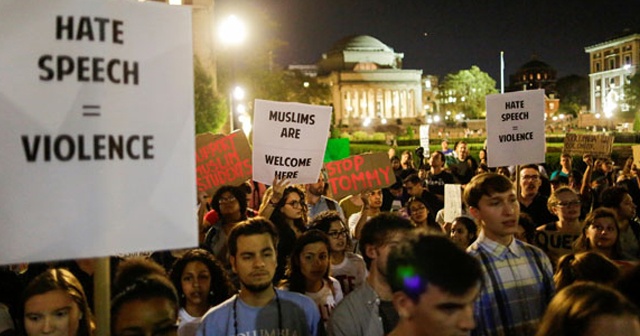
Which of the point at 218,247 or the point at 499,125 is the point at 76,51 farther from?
the point at 499,125

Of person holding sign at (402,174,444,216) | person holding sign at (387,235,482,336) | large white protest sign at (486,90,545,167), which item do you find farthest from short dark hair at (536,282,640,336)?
person holding sign at (402,174,444,216)

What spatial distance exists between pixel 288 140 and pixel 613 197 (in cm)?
330

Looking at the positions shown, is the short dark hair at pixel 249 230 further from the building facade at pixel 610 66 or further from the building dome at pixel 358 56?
the building dome at pixel 358 56

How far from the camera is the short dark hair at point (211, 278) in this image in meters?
4.32

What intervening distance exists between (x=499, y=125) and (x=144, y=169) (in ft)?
18.2

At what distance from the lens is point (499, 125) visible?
7469 mm

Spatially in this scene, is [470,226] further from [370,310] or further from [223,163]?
[223,163]

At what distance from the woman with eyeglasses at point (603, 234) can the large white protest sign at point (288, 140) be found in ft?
9.00

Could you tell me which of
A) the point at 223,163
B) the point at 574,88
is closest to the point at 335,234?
the point at 223,163

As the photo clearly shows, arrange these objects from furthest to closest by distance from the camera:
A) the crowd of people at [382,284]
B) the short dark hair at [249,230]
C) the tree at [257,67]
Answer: the tree at [257,67] → the short dark hair at [249,230] → the crowd of people at [382,284]

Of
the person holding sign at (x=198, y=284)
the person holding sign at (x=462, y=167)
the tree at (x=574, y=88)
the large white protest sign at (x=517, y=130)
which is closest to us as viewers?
the person holding sign at (x=198, y=284)

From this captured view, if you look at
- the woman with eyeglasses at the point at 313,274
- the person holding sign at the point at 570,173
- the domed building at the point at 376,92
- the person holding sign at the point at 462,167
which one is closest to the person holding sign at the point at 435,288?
the woman with eyeglasses at the point at 313,274

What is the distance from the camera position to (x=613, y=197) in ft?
21.6

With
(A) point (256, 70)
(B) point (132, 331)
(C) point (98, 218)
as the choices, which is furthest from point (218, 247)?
(A) point (256, 70)
